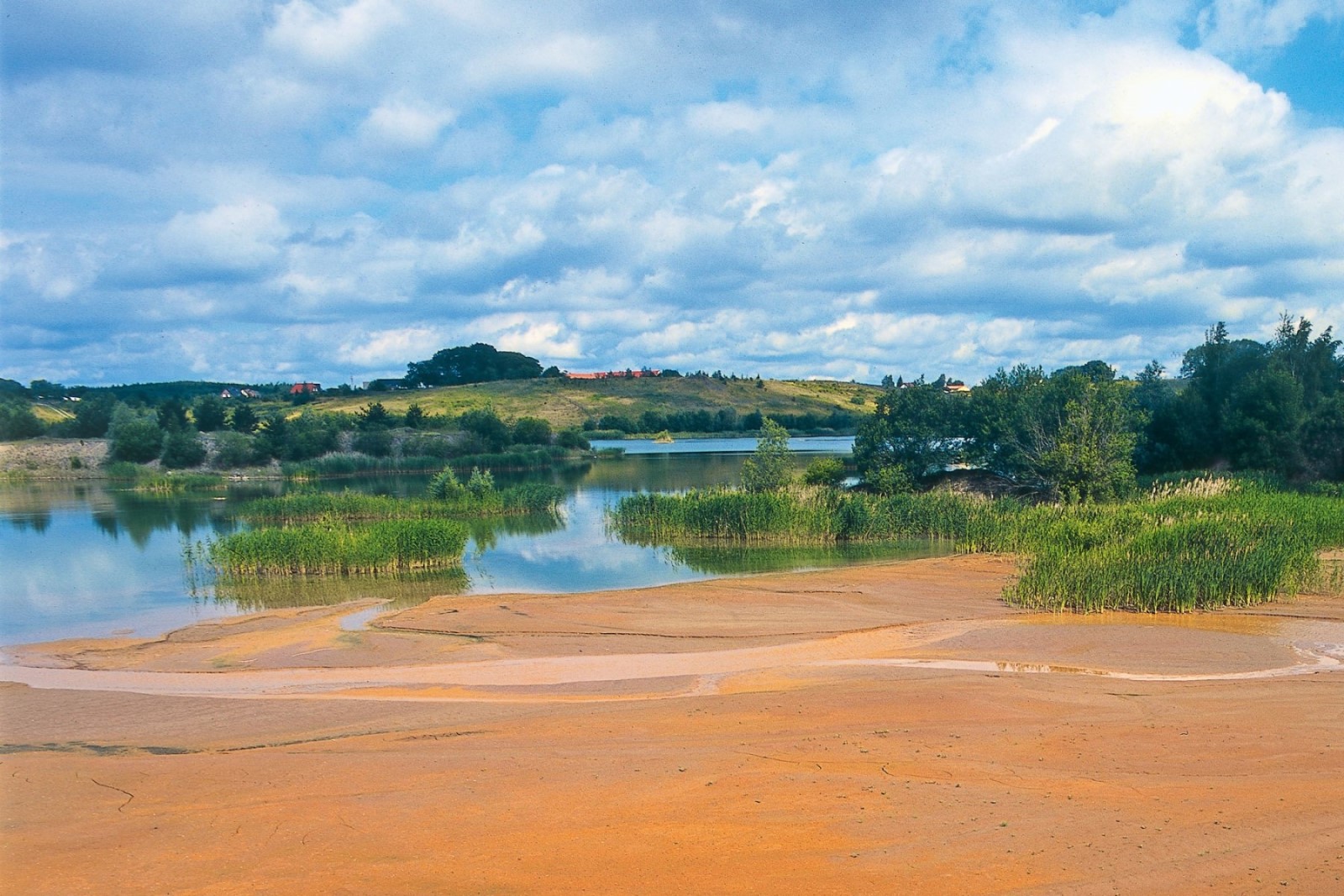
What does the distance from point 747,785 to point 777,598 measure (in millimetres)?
10361

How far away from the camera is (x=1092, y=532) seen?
64.1ft

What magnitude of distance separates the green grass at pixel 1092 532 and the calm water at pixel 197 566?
1.47 meters

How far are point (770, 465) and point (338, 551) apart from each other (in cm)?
A: 1401

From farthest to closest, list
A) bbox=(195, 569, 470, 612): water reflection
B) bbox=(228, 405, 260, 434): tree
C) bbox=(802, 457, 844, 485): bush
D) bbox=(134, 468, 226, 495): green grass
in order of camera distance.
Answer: bbox=(228, 405, 260, 434): tree, bbox=(134, 468, 226, 495): green grass, bbox=(802, 457, 844, 485): bush, bbox=(195, 569, 470, 612): water reflection

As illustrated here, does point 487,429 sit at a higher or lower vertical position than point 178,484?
higher

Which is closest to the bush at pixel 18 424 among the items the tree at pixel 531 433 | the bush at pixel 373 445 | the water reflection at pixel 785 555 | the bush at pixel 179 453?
the bush at pixel 179 453

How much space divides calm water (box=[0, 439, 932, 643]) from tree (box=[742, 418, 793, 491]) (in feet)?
16.7

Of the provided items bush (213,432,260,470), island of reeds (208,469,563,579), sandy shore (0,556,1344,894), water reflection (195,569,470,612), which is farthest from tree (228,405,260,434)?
sandy shore (0,556,1344,894)

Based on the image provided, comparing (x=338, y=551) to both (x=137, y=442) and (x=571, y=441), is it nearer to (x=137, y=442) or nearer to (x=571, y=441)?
(x=137, y=442)

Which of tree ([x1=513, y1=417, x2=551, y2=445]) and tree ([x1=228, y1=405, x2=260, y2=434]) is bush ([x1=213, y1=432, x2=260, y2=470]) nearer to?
tree ([x1=228, y1=405, x2=260, y2=434])

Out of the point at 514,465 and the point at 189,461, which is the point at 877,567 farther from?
the point at 189,461

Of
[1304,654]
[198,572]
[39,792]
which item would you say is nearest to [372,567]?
[198,572]

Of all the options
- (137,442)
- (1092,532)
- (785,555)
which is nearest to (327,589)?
(785,555)

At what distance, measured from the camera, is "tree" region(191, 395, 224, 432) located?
227 feet
